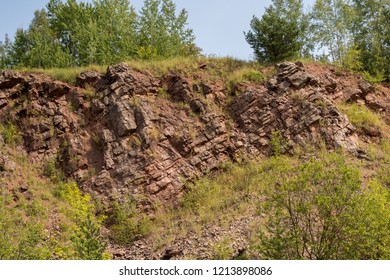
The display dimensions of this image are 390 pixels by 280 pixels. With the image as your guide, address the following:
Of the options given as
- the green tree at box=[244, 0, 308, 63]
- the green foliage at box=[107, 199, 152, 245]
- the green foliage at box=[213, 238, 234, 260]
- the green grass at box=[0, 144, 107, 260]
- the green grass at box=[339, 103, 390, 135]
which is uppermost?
the green tree at box=[244, 0, 308, 63]

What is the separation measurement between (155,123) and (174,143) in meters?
1.39

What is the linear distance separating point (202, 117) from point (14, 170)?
887 cm

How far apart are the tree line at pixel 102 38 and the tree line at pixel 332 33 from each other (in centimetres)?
682

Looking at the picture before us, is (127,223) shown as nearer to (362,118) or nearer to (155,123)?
(155,123)

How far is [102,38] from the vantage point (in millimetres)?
27406

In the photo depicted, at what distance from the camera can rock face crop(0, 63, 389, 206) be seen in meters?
16.6

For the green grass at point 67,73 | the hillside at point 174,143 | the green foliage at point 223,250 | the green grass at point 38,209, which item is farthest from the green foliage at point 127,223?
the green grass at point 67,73

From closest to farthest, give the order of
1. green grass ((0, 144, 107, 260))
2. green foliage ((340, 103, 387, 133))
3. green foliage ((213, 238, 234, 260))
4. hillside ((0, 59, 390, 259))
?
green grass ((0, 144, 107, 260)) → green foliage ((213, 238, 234, 260)) → hillside ((0, 59, 390, 259)) → green foliage ((340, 103, 387, 133))

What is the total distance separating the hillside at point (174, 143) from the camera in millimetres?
14242

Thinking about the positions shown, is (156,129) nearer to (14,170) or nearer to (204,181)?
(204,181)

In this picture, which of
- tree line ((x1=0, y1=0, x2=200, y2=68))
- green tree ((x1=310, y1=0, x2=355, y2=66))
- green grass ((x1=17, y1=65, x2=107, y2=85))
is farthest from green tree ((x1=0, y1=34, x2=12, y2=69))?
green tree ((x1=310, y1=0, x2=355, y2=66))

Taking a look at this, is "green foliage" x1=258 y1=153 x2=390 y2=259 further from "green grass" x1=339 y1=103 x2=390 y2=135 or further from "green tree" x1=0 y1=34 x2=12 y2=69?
"green tree" x1=0 y1=34 x2=12 y2=69

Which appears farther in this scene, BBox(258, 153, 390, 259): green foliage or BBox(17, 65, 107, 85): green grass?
BBox(17, 65, 107, 85): green grass

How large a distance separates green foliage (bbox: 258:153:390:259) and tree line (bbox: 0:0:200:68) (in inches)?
659
